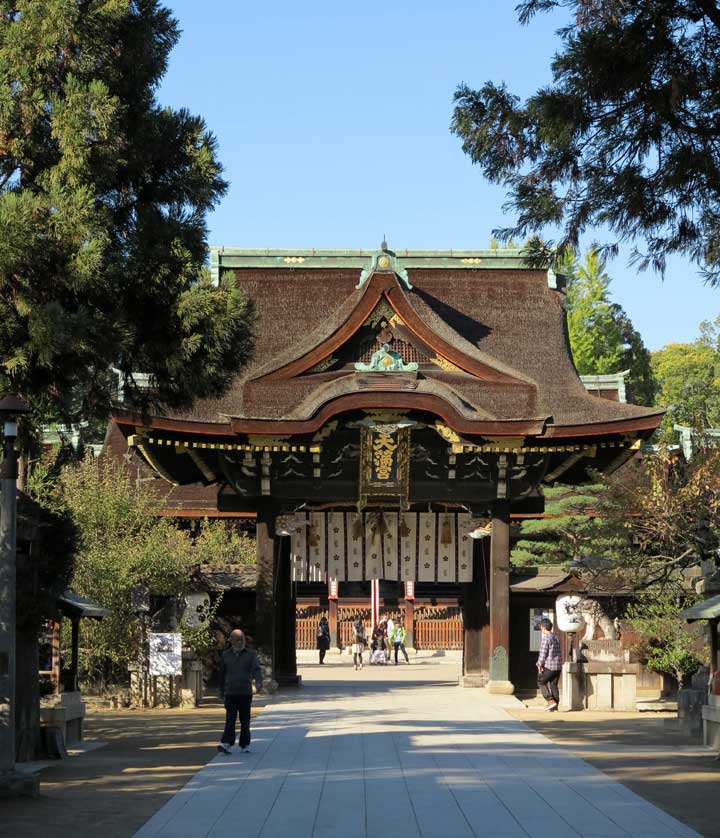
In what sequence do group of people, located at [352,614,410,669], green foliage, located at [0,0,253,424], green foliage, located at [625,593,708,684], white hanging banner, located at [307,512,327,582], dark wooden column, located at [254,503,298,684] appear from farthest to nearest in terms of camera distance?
group of people, located at [352,614,410,669] → white hanging banner, located at [307,512,327,582] → dark wooden column, located at [254,503,298,684] → green foliage, located at [625,593,708,684] → green foliage, located at [0,0,253,424]

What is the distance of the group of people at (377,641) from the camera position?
4109 cm

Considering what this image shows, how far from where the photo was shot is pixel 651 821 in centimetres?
1075

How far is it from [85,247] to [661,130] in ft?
19.4

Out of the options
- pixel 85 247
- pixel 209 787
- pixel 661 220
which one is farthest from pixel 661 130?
pixel 209 787

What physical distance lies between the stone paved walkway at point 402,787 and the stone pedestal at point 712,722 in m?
2.12

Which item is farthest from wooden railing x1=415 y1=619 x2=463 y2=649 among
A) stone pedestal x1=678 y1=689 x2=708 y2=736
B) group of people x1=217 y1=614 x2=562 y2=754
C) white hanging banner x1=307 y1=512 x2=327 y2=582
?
stone pedestal x1=678 y1=689 x2=708 y2=736

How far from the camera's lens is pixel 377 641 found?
44000 millimetres

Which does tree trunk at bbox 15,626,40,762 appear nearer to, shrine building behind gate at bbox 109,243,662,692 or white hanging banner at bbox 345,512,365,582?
shrine building behind gate at bbox 109,243,662,692

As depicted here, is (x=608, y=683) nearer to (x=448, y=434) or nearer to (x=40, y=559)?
(x=448, y=434)

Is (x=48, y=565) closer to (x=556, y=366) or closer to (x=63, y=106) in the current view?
(x=63, y=106)

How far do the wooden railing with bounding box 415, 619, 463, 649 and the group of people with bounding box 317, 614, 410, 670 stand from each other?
1243 mm

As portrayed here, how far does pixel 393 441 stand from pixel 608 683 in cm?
634

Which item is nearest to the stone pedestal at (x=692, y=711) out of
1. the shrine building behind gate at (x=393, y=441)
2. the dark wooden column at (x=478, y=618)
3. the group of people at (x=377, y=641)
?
the shrine building behind gate at (x=393, y=441)

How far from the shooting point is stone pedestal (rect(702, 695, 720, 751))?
52.9ft
